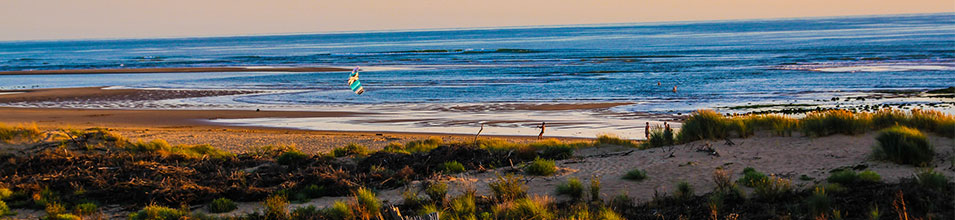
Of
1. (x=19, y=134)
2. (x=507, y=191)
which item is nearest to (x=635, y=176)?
(x=507, y=191)

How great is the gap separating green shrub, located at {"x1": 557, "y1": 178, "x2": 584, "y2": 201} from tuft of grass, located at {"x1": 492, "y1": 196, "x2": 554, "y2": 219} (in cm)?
93

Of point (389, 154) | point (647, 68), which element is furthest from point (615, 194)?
point (647, 68)

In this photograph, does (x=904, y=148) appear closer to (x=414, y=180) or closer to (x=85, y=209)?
(x=414, y=180)

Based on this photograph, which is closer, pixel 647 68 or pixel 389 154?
pixel 389 154

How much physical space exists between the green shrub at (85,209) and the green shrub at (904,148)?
10919 millimetres

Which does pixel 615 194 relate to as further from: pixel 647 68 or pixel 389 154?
pixel 647 68

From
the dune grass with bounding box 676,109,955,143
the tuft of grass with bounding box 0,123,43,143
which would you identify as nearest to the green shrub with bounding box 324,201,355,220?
the dune grass with bounding box 676,109,955,143

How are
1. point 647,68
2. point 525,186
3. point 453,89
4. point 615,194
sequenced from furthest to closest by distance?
point 647,68 → point 453,89 → point 525,186 → point 615,194

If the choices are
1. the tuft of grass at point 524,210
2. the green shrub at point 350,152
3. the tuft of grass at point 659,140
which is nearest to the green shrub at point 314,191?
the tuft of grass at point 524,210

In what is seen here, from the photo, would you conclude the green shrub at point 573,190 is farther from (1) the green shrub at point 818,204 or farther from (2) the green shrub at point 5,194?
(2) the green shrub at point 5,194

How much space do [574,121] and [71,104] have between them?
75.5ft

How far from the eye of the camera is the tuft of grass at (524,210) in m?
9.07

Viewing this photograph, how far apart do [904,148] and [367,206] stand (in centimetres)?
733

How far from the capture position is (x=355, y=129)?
23453 mm
